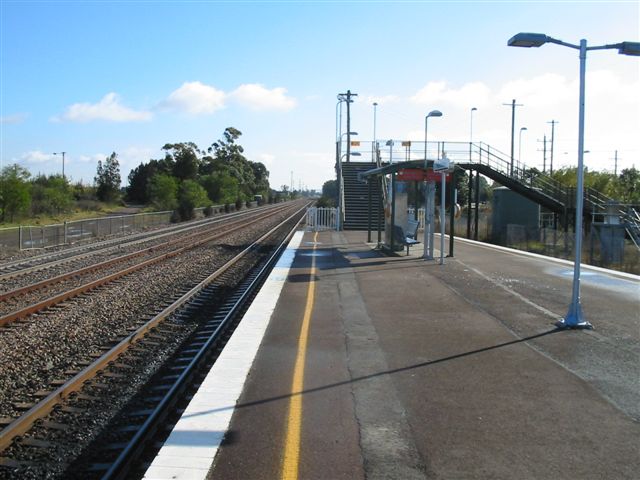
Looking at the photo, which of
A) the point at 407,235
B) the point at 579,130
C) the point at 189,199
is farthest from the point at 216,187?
the point at 579,130

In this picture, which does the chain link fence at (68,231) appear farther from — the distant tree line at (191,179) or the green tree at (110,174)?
the green tree at (110,174)

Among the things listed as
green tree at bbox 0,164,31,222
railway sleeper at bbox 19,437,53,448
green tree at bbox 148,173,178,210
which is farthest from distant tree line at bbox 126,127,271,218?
railway sleeper at bbox 19,437,53,448

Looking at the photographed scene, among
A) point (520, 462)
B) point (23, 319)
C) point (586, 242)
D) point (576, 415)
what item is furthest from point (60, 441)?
point (586, 242)

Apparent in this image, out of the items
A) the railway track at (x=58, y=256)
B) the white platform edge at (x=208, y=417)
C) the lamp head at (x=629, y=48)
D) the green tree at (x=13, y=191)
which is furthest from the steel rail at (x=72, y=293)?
the green tree at (x=13, y=191)

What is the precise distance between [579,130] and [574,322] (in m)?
2.83

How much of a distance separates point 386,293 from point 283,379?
5.99 m

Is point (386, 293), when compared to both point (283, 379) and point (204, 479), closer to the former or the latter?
point (283, 379)

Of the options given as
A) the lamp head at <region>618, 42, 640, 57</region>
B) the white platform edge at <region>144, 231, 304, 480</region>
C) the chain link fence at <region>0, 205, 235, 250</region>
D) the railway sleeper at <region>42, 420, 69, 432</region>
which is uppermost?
the lamp head at <region>618, 42, 640, 57</region>

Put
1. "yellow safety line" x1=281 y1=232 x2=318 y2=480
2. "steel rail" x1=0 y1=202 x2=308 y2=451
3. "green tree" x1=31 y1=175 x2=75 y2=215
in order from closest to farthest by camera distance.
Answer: "yellow safety line" x1=281 y1=232 x2=318 y2=480 < "steel rail" x1=0 y1=202 x2=308 y2=451 < "green tree" x1=31 y1=175 x2=75 y2=215

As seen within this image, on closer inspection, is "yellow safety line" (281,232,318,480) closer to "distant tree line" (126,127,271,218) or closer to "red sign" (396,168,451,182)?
"red sign" (396,168,451,182)

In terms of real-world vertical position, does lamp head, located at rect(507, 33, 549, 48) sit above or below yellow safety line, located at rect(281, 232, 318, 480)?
above

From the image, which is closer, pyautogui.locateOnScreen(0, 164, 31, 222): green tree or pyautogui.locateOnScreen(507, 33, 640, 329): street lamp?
pyautogui.locateOnScreen(507, 33, 640, 329): street lamp

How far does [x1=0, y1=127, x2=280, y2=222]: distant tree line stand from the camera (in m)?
38.0

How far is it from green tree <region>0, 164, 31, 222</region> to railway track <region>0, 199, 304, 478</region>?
95.7 feet
